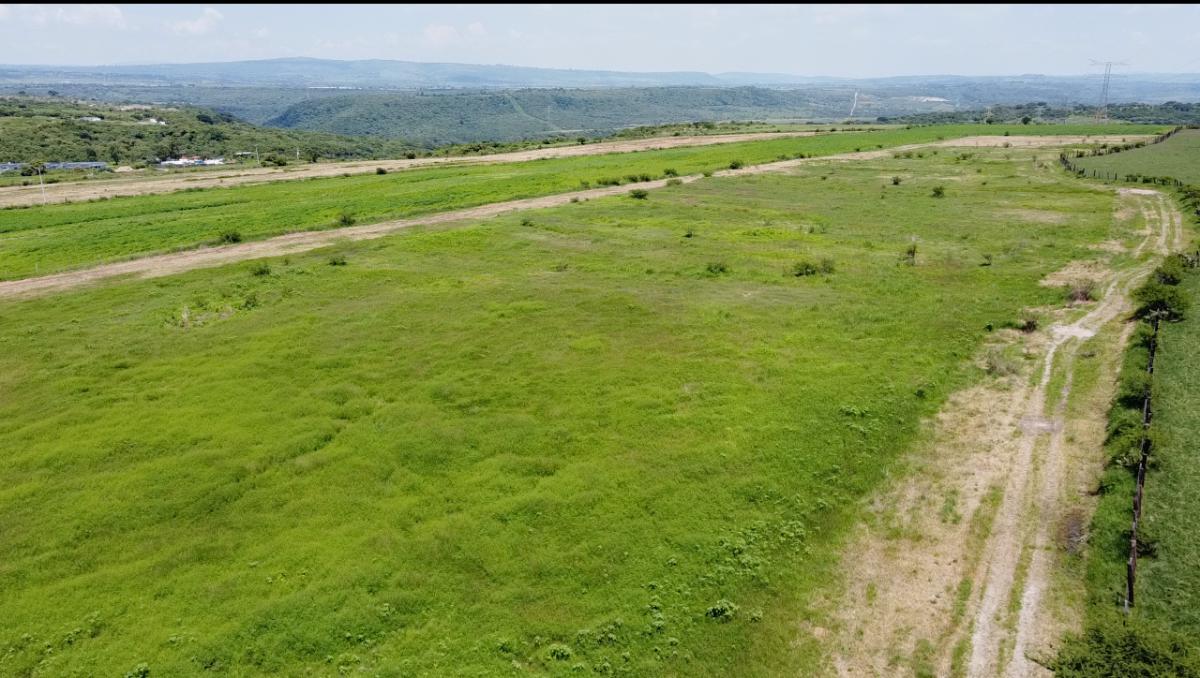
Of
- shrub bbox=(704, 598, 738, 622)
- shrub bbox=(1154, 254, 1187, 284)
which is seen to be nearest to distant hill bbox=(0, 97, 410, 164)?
shrub bbox=(1154, 254, 1187, 284)

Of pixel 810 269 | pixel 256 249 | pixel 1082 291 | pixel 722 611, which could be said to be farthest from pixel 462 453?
pixel 256 249

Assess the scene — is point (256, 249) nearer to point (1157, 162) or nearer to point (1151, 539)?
point (1151, 539)

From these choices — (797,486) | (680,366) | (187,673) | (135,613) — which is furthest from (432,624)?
(680,366)

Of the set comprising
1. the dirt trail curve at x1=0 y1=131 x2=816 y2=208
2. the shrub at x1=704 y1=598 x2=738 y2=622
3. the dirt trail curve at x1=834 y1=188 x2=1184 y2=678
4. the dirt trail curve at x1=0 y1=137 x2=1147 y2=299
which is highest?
the dirt trail curve at x1=0 y1=131 x2=816 y2=208

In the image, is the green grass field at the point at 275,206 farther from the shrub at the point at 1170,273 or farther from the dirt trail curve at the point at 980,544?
the shrub at the point at 1170,273

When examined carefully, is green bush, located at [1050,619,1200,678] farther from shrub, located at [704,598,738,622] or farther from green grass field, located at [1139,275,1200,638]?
shrub, located at [704,598,738,622]

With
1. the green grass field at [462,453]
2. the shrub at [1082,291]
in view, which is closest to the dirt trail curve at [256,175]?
the green grass field at [462,453]
